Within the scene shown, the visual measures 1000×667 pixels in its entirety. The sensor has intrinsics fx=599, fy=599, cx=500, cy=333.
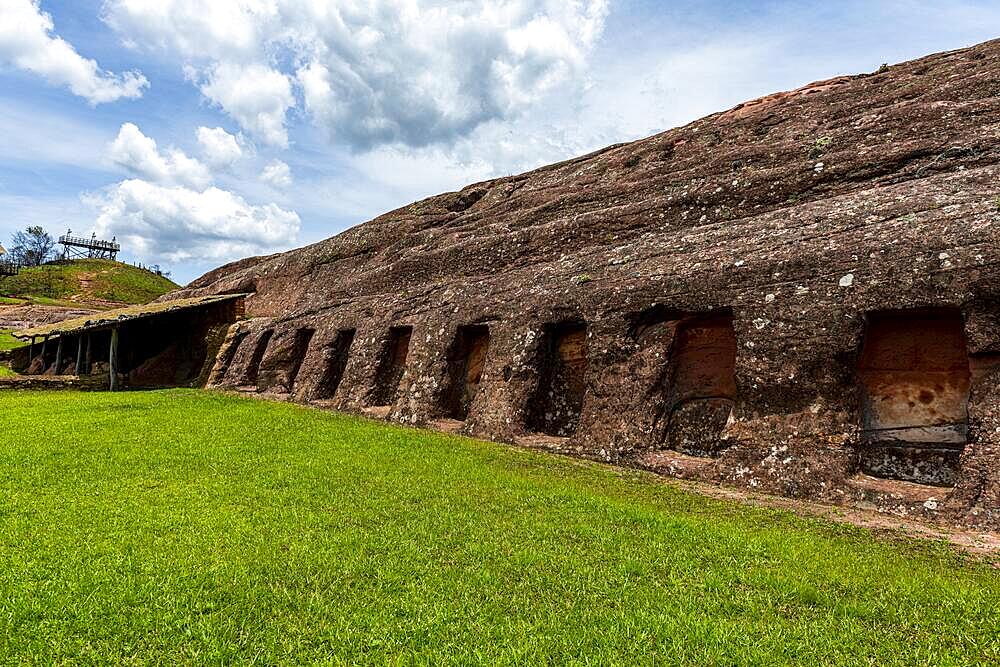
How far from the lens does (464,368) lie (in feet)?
46.2

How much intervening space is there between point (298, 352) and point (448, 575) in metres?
17.1

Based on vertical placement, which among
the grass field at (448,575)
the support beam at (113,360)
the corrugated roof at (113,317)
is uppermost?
the corrugated roof at (113,317)

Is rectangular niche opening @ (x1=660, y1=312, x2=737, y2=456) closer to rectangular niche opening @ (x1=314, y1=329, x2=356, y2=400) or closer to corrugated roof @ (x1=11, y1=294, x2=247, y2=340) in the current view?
rectangular niche opening @ (x1=314, y1=329, x2=356, y2=400)

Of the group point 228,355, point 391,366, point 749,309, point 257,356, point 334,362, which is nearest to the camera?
point 749,309

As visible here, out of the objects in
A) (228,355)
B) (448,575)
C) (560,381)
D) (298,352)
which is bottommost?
(448,575)

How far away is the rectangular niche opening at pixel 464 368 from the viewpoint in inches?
538

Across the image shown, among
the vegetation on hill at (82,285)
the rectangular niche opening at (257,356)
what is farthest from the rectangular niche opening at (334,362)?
the vegetation on hill at (82,285)

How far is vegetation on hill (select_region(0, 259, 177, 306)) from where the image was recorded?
225 ft

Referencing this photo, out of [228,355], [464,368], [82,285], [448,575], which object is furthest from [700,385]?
[82,285]

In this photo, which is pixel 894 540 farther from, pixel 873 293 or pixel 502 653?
pixel 502 653

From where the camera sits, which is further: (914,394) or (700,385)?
(700,385)

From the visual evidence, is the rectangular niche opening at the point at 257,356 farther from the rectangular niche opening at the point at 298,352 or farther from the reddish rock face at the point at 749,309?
the reddish rock face at the point at 749,309

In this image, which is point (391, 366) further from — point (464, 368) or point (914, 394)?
point (914, 394)

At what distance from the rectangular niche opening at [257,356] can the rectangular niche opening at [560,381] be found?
13042mm
